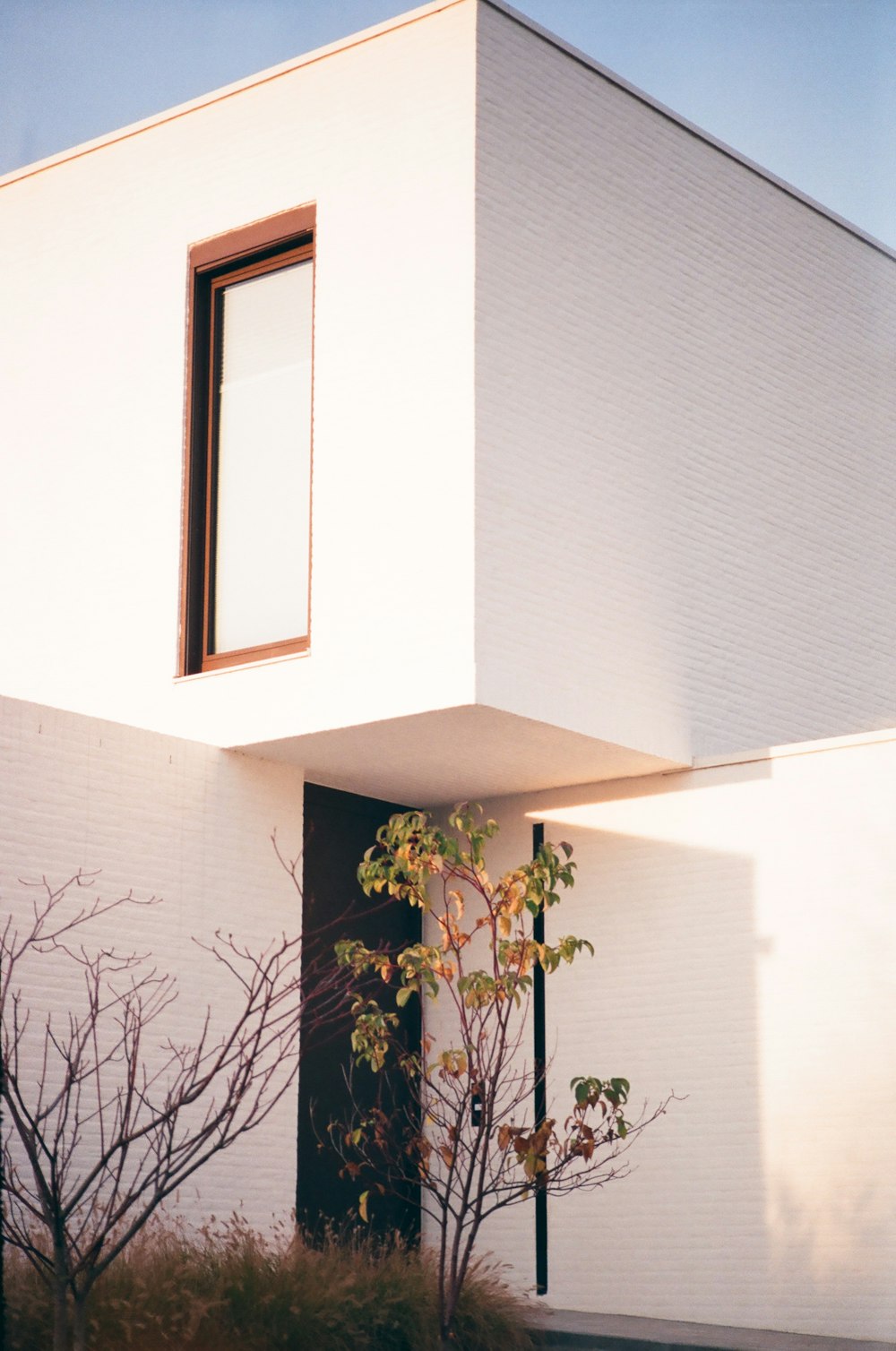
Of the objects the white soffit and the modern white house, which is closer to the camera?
the modern white house

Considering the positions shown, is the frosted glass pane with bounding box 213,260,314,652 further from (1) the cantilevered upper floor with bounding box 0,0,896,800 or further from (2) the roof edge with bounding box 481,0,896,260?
(2) the roof edge with bounding box 481,0,896,260

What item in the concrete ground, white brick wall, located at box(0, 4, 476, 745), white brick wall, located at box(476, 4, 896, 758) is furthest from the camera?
white brick wall, located at box(476, 4, 896, 758)

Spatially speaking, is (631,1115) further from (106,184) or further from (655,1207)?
(106,184)

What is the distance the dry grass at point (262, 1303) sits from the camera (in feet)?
22.4

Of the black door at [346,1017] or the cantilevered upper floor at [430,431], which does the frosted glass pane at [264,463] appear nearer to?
the cantilevered upper floor at [430,431]

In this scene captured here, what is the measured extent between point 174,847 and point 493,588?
2.31 meters

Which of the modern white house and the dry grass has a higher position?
the modern white house

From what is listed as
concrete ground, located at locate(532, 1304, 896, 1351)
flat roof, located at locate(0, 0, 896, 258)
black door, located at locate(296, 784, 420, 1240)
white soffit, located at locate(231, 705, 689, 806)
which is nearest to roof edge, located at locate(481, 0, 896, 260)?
flat roof, located at locate(0, 0, 896, 258)

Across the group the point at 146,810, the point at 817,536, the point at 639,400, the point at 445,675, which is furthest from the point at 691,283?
the point at 146,810

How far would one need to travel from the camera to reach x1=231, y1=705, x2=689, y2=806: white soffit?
30.7 feet

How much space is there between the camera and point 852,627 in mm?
11891

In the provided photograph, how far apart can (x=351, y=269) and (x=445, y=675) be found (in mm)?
2551

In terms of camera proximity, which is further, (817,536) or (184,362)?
(817,536)

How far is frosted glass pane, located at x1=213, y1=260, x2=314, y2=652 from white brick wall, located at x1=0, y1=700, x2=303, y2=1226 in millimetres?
902
